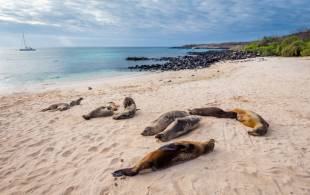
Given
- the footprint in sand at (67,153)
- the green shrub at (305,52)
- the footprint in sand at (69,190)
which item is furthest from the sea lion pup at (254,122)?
the green shrub at (305,52)

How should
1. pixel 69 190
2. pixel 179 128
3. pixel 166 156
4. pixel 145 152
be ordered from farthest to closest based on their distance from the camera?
1. pixel 179 128
2. pixel 145 152
3. pixel 166 156
4. pixel 69 190

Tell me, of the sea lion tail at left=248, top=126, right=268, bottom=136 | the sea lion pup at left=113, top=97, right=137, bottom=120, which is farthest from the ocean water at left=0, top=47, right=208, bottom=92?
the sea lion tail at left=248, top=126, right=268, bottom=136

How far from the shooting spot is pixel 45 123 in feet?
24.9

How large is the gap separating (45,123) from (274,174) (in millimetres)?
6682

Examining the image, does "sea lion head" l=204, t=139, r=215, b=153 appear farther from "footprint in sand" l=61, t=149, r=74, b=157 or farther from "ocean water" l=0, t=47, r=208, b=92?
"ocean water" l=0, t=47, r=208, b=92

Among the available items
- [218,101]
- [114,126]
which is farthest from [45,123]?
[218,101]

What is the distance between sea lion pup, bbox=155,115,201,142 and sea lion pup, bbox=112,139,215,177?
1006 mm

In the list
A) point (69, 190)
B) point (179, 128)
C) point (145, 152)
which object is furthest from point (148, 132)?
point (69, 190)

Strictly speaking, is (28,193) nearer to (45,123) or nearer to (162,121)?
(162,121)

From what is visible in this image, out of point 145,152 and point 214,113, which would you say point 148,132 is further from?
point 214,113

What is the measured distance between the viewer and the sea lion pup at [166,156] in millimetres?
4137

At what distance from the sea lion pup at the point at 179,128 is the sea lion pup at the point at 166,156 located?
Answer: 101 cm

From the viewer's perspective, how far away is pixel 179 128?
589 centimetres

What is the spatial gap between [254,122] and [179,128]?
1.98m
